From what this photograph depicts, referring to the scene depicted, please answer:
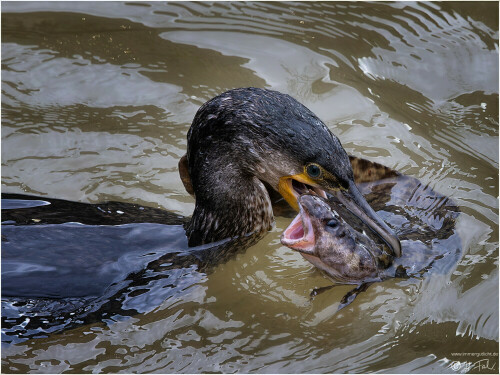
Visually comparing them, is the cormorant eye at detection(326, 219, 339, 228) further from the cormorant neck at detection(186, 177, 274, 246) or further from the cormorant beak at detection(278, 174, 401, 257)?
the cormorant neck at detection(186, 177, 274, 246)

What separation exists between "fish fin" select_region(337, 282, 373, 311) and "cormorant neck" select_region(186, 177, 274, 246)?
28.2 inches

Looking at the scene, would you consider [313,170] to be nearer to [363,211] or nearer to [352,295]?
[363,211]

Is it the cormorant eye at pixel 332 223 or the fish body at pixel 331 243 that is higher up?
the cormorant eye at pixel 332 223

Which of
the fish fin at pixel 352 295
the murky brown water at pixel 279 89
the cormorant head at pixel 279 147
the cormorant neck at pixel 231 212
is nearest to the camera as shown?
the cormorant head at pixel 279 147

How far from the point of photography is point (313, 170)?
4.43 meters

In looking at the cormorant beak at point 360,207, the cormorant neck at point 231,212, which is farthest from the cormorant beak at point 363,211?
the cormorant neck at point 231,212

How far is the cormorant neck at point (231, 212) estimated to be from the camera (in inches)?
193

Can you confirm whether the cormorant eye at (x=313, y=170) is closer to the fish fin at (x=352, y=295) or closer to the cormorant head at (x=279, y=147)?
the cormorant head at (x=279, y=147)

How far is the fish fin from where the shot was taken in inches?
184

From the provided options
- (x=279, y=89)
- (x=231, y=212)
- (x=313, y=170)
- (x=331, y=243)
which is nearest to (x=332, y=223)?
(x=331, y=243)

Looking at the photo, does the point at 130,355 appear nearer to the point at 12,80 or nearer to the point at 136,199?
the point at 136,199

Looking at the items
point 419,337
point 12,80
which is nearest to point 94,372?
point 419,337

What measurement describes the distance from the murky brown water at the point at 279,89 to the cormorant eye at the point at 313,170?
2.53 feet

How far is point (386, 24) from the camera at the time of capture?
7184mm
